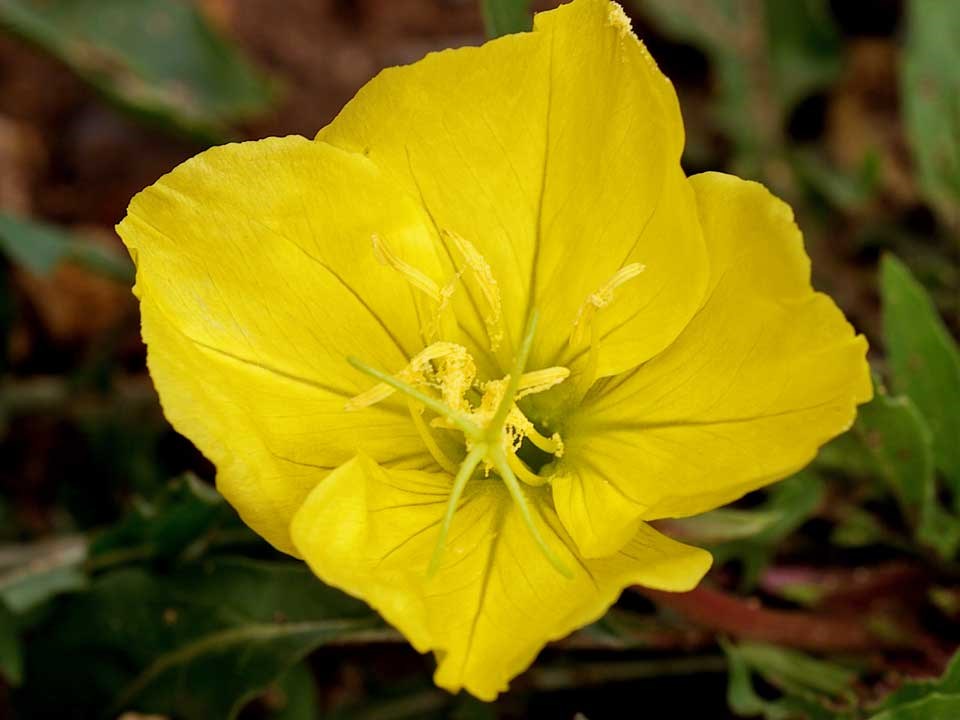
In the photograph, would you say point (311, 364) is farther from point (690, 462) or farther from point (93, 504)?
point (93, 504)

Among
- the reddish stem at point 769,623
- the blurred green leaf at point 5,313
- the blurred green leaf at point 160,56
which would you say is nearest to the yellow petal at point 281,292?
the reddish stem at point 769,623

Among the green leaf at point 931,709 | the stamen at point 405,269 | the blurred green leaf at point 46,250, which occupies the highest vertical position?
the stamen at point 405,269

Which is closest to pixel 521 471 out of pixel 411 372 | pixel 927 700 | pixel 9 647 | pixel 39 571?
pixel 411 372

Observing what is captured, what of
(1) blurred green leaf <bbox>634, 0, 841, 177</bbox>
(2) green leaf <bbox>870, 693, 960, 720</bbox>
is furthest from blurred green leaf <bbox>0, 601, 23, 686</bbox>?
(1) blurred green leaf <bbox>634, 0, 841, 177</bbox>

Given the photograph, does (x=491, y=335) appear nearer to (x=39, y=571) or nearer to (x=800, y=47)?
(x=39, y=571)

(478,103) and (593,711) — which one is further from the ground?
(478,103)

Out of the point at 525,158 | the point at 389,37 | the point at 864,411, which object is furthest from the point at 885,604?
the point at 389,37

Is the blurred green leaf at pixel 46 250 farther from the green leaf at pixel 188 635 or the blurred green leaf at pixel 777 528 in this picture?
the blurred green leaf at pixel 777 528
